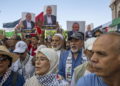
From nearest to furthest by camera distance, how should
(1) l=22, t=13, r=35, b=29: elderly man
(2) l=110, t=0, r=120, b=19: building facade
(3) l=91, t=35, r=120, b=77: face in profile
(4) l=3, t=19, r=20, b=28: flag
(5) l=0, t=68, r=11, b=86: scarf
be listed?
(3) l=91, t=35, r=120, b=77: face in profile
(5) l=0, t=68, r=11, b=86: scarf
(1) l=22, t=13, r=35, b=29: elderly man
(4) l=3, t=19, r=20, b=28: flag
(2) l=110, t=0, r=120, b=19: building facade

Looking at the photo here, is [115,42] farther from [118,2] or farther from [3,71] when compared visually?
[118,2]

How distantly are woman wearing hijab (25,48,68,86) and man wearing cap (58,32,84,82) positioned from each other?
135 centimetres

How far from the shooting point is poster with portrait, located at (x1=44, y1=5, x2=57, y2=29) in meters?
11.2

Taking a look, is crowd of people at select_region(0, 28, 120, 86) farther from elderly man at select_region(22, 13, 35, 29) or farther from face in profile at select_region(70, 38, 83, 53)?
elderly man at select_region(22, 13, 35, 29)

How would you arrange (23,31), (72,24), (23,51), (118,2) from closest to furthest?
(23,51)
(72,24)
(23,31)
(118,2)

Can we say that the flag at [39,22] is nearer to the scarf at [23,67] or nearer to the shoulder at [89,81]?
the scarf at [23,67]

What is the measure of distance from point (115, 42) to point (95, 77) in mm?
290

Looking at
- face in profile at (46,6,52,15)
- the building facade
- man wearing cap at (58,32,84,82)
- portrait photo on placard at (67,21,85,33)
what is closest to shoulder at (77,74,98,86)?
man wearing cap at (58,32,84,82)

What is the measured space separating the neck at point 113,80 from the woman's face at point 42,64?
54.1 inches

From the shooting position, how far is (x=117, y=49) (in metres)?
1.77

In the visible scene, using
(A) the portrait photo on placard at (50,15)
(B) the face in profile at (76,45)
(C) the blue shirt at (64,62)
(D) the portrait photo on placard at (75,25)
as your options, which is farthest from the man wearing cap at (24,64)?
(A) the portrait photo on placard at (50,15)

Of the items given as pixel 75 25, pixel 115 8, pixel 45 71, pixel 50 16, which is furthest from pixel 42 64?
pixel 115 8

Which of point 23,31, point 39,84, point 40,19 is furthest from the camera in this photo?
point 40,19

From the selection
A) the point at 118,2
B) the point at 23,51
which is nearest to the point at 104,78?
the point at 23,51
